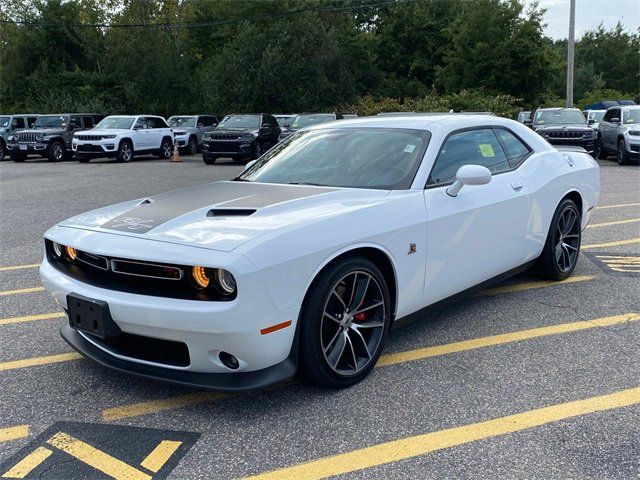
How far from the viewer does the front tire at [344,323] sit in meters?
3.05

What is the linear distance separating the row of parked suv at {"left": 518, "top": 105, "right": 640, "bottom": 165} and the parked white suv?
1338 centimetres

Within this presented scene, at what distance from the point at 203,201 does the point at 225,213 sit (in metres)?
0.41

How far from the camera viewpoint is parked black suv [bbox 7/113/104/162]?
22594 mm

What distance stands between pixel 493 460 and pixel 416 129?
230 centimetres

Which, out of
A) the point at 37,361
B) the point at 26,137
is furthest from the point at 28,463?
the point at 26,137

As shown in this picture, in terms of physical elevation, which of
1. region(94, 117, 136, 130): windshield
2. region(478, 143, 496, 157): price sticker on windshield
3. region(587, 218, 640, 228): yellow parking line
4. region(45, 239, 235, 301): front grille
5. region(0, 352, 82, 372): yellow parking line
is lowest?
region(587, 218, 640, 228): yellow parking line

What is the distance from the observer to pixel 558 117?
60.8 feet

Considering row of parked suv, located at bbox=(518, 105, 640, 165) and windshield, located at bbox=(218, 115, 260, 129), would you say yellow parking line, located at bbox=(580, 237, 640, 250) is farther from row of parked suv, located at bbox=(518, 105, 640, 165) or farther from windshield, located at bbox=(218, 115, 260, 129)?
windshield, located at bbox=(218, 115, 260, 129)

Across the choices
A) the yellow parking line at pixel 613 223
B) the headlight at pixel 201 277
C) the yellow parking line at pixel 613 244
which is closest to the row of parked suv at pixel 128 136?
the yellow parking line at pixel 613 223

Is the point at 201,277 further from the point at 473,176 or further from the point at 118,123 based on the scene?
the point at 118,123

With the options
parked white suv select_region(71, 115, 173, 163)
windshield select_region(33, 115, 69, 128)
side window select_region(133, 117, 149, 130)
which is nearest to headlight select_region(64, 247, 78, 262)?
parked white suv select_region(71, 115, 173, 163)

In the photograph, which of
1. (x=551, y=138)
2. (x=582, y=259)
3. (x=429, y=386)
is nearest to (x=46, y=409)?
(x=429, y=386)

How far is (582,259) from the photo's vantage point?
611 centimetres

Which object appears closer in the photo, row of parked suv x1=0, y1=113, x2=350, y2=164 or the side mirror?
the side mirror
